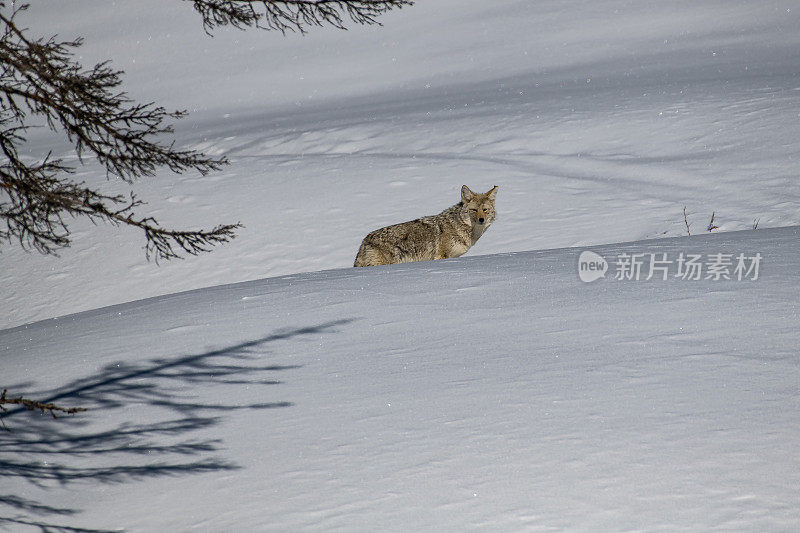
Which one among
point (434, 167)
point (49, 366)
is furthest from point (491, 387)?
point (434, 167)

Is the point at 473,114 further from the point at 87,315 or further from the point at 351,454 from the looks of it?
the point at 351,454

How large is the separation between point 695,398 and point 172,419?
2541 mm

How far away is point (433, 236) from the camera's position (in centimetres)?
924

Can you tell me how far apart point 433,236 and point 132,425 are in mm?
5241

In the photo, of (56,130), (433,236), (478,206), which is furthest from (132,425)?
(478,206)

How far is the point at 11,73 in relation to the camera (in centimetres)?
410

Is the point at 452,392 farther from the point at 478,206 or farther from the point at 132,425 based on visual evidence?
the point at 478,206

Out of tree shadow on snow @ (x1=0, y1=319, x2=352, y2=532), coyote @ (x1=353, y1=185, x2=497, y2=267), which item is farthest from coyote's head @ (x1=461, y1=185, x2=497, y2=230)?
tree shadow on snow @ (x1=0, y1=319, x2=352, y2=532)

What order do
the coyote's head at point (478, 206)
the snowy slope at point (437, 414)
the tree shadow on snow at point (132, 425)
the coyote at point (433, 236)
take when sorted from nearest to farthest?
the snowy slope at point (437, 414), the tree shadow on snow at point (132, 425), the coyote at point (433, 236), the coyote's head at point (478, 206)

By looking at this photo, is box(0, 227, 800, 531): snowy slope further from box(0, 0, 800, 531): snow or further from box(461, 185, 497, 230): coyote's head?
box(461, 185, 497, 230): coyote's head

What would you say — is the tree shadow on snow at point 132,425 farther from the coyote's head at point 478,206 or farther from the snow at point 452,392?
the coyote's head at point 478,206

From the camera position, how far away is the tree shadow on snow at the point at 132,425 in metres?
3.83

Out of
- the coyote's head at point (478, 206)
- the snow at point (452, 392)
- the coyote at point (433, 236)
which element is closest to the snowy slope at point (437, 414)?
the snow at point (452, 392)

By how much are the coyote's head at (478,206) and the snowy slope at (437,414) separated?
2653 millimetres
